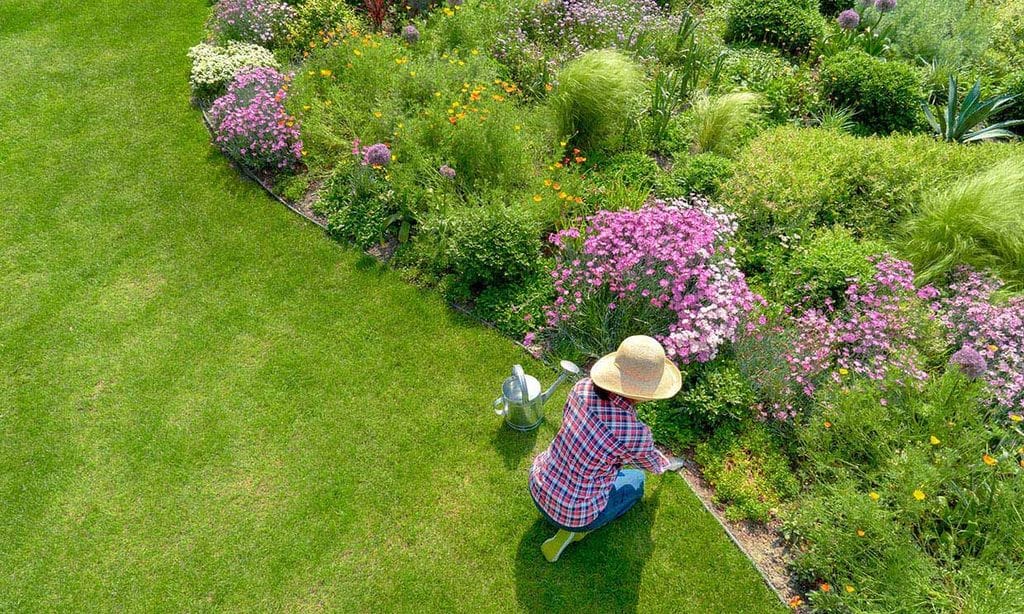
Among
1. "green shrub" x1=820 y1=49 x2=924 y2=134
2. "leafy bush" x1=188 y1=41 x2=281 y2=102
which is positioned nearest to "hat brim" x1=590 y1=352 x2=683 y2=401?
"green shrub" x1=820 y1=49 x2=924 y2=134

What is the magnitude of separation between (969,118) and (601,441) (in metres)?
7.05

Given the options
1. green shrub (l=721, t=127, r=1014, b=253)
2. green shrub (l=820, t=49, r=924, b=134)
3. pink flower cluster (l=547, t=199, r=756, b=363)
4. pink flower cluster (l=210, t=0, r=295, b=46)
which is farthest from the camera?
pink flower cluster (l=210, t=0, r=295, b=46)

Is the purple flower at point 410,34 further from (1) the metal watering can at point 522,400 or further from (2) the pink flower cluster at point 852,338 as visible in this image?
(2) the pink flower cluster at point 852,338

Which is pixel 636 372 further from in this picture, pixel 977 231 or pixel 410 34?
pixel 410 34

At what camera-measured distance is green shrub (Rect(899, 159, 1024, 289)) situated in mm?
5523

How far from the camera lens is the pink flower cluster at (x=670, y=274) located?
17.0ft

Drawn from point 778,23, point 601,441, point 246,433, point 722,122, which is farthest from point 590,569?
point 778,23

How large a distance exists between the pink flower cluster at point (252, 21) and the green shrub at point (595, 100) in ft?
16.5

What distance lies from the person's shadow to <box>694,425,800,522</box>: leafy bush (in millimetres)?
629

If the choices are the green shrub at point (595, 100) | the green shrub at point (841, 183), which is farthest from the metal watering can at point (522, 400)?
the green shrub at point (595, 100)

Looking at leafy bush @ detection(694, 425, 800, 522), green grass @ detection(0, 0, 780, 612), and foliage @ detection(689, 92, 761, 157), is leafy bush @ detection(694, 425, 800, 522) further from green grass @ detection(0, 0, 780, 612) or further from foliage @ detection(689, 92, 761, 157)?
foliage @ detection(689, 92, 761, 157)

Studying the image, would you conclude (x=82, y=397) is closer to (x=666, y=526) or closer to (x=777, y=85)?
(x=666, y=526)

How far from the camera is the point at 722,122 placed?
744cm

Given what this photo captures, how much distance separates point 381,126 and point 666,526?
5795 millimetres
